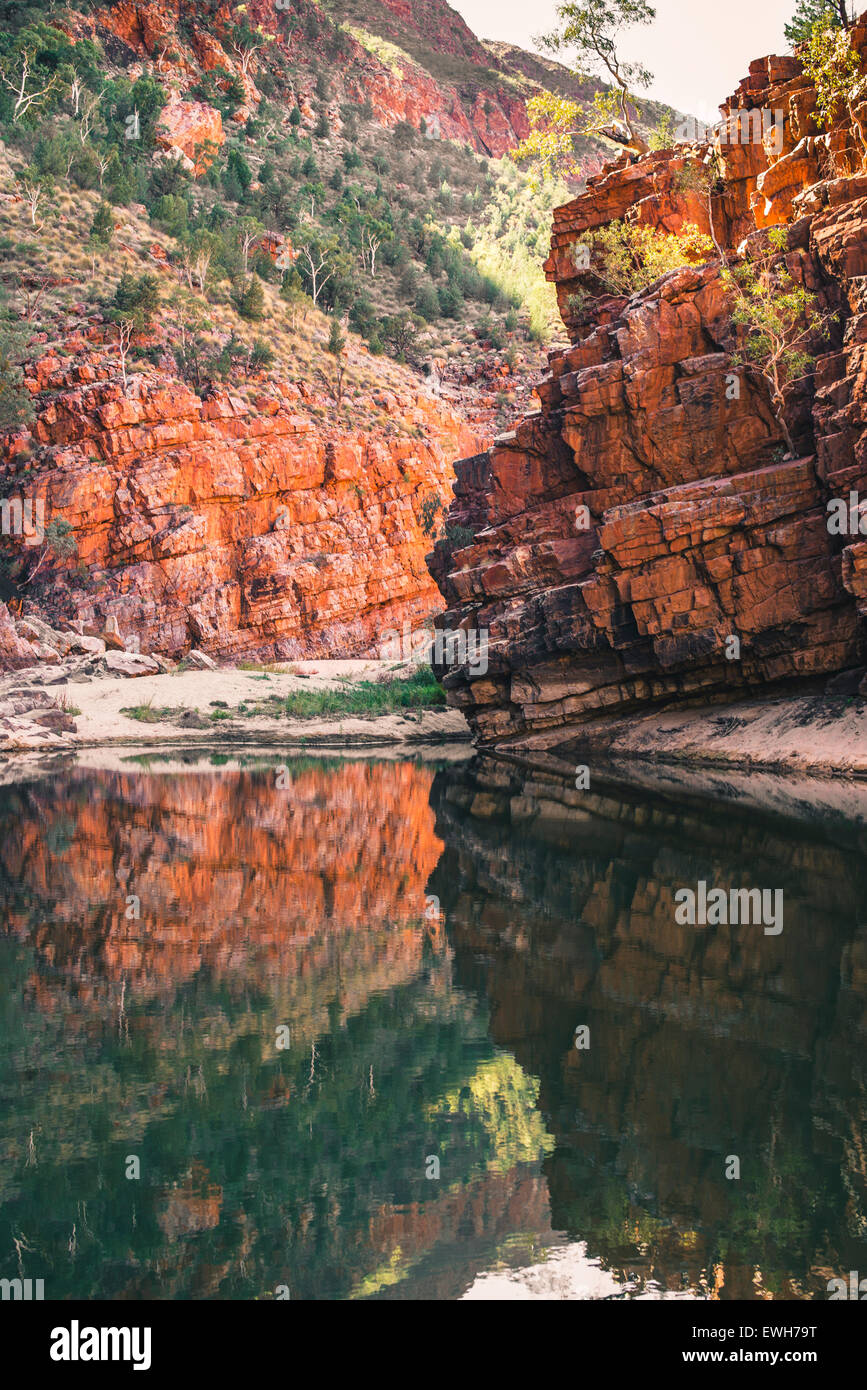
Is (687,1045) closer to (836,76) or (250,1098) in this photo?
(250,1098)

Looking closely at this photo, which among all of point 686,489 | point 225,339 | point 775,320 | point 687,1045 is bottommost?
point 687,1045

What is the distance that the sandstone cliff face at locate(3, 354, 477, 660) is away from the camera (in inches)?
2473

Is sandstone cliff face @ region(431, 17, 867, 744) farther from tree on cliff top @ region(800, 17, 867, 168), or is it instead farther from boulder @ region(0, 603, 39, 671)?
boulder @ region(0, 603, 39, 671)

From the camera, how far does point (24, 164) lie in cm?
7975

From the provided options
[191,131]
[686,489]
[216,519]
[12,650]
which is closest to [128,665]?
[12,650]

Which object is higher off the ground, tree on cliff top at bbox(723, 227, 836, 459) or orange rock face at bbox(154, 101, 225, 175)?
orange rock face at bbox(154, 101, 225, 175)

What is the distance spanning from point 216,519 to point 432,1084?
60504mm

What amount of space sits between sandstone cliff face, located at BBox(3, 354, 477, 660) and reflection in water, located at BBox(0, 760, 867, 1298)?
4801 cm

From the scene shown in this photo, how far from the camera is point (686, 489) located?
117 ft

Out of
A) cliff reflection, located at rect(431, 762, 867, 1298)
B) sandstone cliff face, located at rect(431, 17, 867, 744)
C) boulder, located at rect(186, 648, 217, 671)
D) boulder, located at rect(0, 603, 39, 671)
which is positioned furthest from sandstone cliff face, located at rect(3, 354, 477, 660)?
cliff reflection, located at rect(431, 762, 867, 1298)

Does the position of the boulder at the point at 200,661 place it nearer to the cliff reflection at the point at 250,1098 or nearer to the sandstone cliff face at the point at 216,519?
the sandstone cliff face at the point at 216,519

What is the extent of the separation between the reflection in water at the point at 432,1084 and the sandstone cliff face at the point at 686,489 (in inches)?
748

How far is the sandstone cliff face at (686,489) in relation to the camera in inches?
1336
